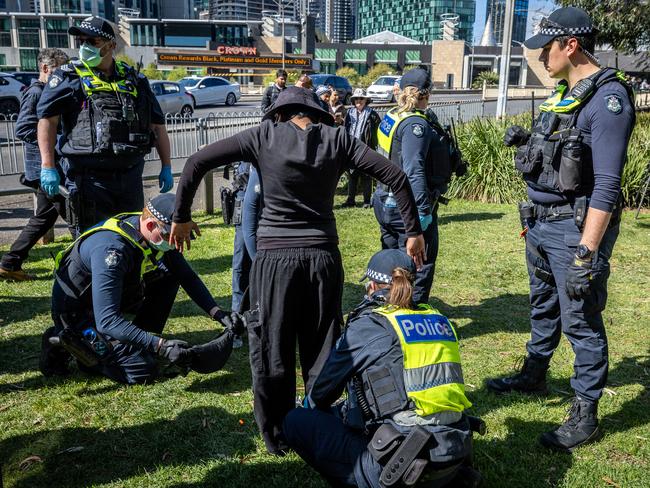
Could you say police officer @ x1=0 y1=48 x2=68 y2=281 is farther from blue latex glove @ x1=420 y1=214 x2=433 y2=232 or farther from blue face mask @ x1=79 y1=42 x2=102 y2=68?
blue latex glove @ x1=420 y1=214 x2=433 y2=232

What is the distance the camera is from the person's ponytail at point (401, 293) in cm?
283

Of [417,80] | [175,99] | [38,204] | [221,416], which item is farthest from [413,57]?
[221,416]

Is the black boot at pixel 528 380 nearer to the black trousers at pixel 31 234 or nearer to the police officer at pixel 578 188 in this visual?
the police officer at pixel 578 188

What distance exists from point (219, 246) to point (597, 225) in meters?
5.37

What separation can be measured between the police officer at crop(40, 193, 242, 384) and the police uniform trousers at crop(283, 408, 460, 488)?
106cm

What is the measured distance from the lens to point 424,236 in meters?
4.89

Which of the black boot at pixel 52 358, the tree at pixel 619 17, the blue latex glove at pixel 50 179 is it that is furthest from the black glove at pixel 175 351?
the tree at pixel 619 17

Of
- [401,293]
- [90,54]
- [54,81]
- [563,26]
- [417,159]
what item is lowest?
[401,293]

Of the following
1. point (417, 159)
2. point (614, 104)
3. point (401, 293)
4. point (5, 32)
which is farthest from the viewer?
point (5, 32)

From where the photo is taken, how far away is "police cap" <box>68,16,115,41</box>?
4.77m

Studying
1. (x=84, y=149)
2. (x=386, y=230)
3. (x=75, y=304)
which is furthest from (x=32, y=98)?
(x=386, y=230)

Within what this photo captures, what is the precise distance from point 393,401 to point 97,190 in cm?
331

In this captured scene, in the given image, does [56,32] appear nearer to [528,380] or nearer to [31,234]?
[31,234]

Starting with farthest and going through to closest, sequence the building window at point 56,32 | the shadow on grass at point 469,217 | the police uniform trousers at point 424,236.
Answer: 1. the building window at point 56,32
2. the shadow on grass at point 469,217
3. the police uniform trousers at point 424,236
